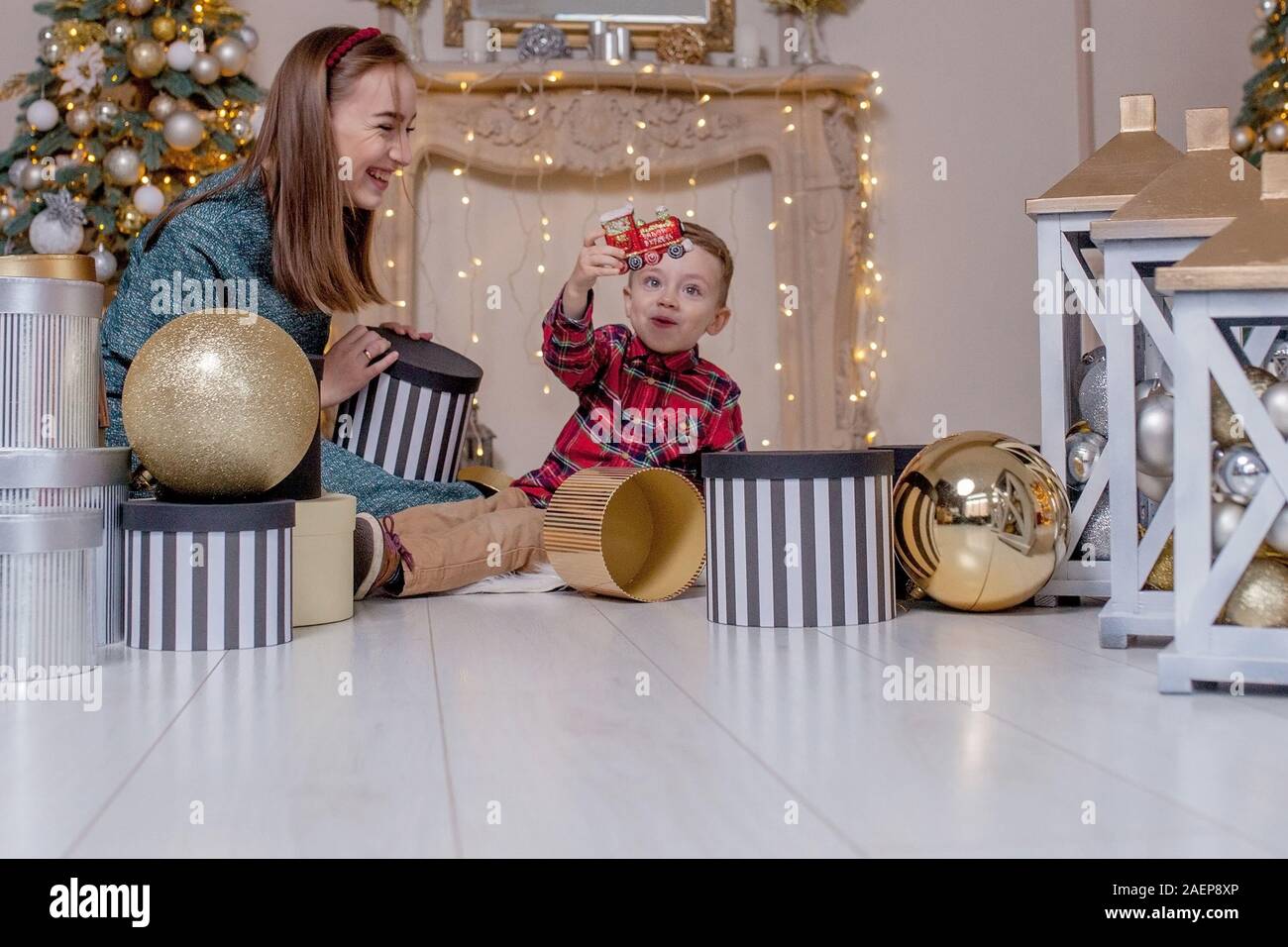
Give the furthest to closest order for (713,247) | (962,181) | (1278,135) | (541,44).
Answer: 1. (962,181)
2. (541,44)
3. (1278,135)
4. (713,247)

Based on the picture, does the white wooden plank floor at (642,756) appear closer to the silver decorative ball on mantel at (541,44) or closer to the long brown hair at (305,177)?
the long brown hair at (305,177)

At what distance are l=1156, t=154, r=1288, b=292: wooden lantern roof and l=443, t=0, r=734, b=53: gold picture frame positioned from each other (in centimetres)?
334

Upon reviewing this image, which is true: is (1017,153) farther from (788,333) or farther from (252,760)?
(252,760)

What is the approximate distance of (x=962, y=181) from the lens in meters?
4.53

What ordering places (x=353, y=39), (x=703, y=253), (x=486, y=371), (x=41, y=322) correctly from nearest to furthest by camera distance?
(x=41, y=322) < (x=353, y=39) < (x=703, y=253) < (x=486, y=371)

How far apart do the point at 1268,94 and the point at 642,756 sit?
3769 millimetres

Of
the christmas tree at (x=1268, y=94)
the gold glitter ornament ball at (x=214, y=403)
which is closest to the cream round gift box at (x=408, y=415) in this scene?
the gold glitter ornament ball at (x=214, y=403)

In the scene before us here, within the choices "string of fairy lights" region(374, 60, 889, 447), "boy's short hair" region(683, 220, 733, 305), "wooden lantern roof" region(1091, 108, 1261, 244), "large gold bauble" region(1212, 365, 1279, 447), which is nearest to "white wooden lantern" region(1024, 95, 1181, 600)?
"wooden lantern roof" region(1091, 108, 1261, 244)

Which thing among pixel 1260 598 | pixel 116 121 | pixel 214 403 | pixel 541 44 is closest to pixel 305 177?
pixel 214 403

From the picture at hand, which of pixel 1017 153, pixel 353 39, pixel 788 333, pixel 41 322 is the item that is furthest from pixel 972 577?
pixel 1017 153

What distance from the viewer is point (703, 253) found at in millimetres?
2404

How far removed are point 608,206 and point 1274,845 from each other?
3.85 metres

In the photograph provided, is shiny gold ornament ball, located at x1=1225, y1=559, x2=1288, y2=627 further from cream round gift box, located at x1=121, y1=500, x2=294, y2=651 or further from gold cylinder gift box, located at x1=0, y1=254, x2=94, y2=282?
gold cylinder gift box, located at x1=0, y1=254, x2=94, y2=282

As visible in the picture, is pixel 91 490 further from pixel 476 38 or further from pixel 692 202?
pixel 692 202
